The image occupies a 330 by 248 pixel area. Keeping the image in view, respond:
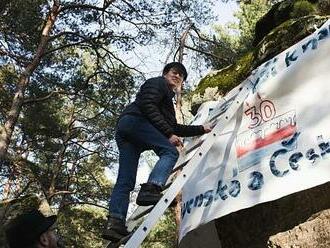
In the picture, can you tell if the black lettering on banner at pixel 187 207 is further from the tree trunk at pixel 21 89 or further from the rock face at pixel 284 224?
the tree trunk at pixel 21 89

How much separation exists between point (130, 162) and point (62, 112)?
15815mm

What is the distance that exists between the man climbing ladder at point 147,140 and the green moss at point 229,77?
1095mm

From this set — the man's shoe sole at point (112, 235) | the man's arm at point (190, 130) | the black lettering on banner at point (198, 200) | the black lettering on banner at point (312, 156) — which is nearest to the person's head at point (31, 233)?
the man's shoe sole at point (112, 235)

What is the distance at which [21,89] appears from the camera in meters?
11.7

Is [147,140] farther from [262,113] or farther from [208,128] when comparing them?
[262,113]

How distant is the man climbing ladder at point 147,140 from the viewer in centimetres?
368

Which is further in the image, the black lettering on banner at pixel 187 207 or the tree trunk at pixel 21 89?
the tree trunk at pixel 21 89

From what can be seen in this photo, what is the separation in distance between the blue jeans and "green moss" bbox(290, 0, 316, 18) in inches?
82.6

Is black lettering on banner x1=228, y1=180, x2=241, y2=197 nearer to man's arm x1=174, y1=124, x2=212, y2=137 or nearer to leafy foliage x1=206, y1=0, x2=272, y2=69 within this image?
man's arm x1=174, y1=124, x2=212, y2=137

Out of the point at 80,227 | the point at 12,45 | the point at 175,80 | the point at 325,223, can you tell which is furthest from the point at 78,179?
the point at 325,223

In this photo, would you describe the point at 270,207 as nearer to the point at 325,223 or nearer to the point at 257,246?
the point at 257,246

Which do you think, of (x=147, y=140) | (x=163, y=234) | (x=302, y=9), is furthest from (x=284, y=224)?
(x=163, y=234)

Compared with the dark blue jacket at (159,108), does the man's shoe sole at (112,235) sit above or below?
below

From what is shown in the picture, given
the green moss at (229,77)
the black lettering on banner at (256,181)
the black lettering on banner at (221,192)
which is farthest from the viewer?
the green moss at (229,77)
